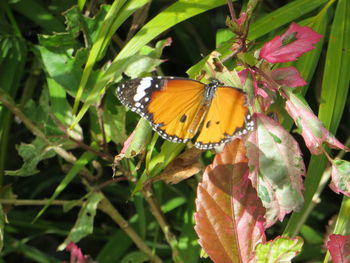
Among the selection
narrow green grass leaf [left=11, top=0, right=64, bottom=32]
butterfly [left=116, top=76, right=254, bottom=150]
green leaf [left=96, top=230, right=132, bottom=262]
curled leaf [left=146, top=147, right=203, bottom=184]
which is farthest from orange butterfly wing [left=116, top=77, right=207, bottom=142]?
green leaf [left=96, top=230, right=132, bottom=262]

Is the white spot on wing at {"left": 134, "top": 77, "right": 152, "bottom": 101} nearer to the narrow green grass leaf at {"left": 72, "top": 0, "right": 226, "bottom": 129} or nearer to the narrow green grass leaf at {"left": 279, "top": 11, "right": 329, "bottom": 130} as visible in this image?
the narrow green grass leaf at {"left": 72, "top": 0, "right": 226, "bottom": 129}

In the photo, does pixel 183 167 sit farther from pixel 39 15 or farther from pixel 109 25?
pixel 39 15

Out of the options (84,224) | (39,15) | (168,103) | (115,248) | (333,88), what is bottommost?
(115,248)

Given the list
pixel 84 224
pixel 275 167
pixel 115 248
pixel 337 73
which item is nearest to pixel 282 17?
pixel 337 73

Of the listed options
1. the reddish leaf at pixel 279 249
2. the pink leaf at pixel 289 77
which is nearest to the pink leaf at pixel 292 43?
the pink leaf at pixel 289 77

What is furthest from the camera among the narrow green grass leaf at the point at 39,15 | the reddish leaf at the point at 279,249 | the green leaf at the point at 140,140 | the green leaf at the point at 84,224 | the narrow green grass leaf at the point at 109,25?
the narrow green grass leaf at the point at 39,15

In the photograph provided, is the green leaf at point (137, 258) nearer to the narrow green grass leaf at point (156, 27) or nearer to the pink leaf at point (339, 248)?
the narrow green grass leaf at point (156, 27)
